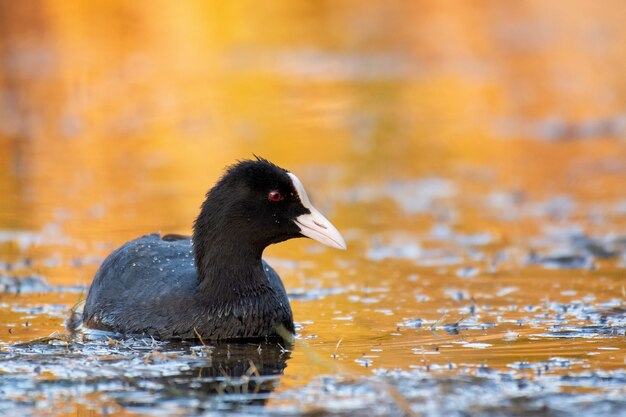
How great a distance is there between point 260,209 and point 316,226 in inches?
14.7

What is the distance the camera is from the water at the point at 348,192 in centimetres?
673

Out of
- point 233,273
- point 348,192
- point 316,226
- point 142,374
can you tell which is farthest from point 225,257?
point 348,192

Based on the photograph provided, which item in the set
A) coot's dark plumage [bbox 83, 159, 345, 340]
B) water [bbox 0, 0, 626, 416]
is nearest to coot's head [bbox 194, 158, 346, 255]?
coot's dark plumage [bbox 83, 159, 345, 340]

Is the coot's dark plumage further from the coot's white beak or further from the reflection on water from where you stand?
the reflection on water

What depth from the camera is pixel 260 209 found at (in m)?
8.12

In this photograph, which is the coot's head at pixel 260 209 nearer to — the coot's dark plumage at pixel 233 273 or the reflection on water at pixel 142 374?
the coot's dark plumage at pixel 233 273

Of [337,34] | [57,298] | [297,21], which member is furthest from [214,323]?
[297,21]

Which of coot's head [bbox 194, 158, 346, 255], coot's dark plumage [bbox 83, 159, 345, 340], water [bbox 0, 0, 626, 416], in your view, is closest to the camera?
water [bbox 0, 0, 626, 416]

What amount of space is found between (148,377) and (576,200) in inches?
286

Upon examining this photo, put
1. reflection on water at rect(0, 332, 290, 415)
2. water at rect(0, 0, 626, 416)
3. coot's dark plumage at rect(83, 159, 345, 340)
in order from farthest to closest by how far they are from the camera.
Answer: coot's dark plumage at rect(83, 159, 345, 340), water at rect(0, 0, 626, 416), reflection on water at rect(0, 332, 290, 415)

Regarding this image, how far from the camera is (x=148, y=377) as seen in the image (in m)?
6.82

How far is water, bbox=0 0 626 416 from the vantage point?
6.73 metres

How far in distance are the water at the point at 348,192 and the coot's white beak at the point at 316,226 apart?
619mm

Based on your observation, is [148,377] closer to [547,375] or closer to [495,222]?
[547,375]
